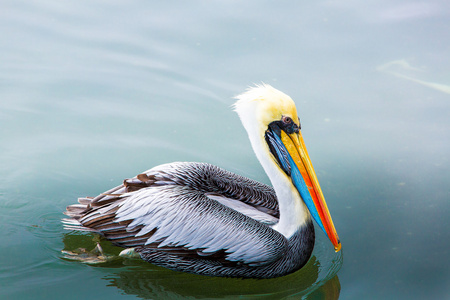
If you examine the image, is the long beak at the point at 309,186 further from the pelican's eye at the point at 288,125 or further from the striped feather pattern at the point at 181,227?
the striped feather pattern at the point at 181,227

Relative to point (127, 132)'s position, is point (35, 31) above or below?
above

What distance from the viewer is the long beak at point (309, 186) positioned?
391 cm

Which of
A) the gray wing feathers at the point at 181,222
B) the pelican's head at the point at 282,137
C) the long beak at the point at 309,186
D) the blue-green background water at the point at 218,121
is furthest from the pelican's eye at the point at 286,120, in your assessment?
the blue-green background water at the point at 218,121

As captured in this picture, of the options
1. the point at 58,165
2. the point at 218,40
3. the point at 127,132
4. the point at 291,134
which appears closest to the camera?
the point at 291,134

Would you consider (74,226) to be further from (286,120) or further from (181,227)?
(286,120)

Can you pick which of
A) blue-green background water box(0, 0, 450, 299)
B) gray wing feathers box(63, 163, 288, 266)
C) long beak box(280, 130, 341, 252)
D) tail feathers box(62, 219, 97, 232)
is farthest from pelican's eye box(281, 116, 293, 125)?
tail feathers box(62, 219, 97, 232)

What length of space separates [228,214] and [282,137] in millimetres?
625

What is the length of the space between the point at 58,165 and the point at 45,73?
1701 millimetres

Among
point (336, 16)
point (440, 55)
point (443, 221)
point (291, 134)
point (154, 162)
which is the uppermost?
point (336, 16)

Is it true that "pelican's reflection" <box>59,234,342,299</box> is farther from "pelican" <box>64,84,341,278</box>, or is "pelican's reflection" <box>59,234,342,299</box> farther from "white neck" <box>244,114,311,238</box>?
"white neck" <box>244,114,311,238</box>

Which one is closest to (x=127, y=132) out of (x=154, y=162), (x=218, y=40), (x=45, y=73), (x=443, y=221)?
(x=154, y=162)

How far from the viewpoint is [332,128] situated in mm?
5750

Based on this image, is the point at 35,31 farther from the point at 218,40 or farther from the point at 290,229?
the point at 290,229

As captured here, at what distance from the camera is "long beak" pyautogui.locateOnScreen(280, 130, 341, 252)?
3912 mm
